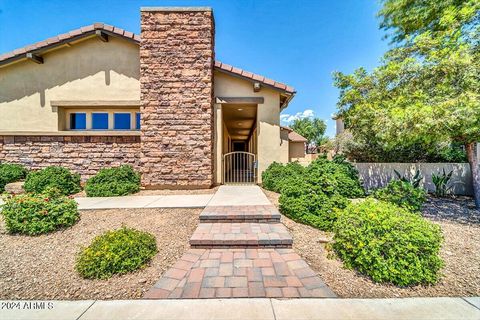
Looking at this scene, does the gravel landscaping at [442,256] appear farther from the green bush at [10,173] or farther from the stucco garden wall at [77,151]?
the green bush at [10,173]

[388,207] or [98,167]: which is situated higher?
[98,167]

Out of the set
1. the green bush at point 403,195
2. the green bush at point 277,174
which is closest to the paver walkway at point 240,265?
the green bush at point 277,174

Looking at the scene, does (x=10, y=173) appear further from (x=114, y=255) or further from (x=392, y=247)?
(x=392, y=247)

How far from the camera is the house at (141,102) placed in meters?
7.78

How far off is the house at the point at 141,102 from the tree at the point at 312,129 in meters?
36.5

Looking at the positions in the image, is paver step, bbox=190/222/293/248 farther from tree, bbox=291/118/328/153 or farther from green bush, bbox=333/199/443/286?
tree, bbox=291/118/328/153

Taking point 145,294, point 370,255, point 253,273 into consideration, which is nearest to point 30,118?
point 145,294

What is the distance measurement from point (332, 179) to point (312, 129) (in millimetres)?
41569

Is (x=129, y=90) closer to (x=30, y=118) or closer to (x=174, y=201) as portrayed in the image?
(x=30, y=118)

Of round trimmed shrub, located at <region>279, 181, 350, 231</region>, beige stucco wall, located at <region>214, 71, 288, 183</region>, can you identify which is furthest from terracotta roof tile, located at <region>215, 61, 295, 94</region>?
round trimmed shrub, located at <region>279, 181, 350, 231</region>

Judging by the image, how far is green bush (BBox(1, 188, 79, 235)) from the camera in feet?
13.2

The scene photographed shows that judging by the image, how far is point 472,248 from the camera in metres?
3.72

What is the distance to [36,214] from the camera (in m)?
4.12

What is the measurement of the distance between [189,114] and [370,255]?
6956mm
